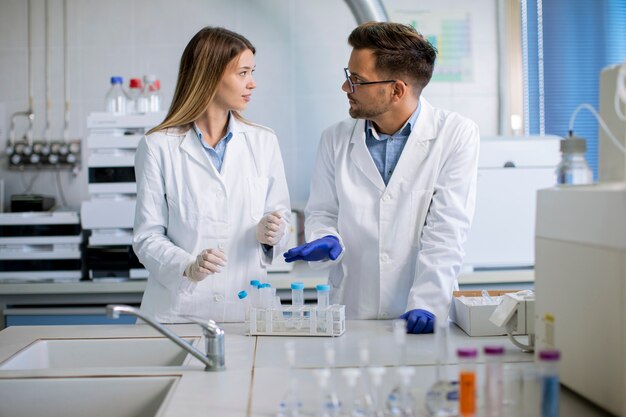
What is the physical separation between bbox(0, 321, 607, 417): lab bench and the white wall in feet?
6.05

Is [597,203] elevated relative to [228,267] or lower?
elevated

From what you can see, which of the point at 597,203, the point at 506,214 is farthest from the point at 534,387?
the point at 506,214

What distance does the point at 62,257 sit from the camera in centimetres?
317

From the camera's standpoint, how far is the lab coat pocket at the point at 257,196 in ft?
7.13

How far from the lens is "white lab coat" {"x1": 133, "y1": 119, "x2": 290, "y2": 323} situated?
2.08 m

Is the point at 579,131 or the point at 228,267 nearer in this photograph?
the point at 228,267

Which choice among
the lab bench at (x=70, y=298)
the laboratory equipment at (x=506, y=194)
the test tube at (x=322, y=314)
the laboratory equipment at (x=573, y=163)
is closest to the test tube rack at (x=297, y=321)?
the test tube at (x=322, y=314)

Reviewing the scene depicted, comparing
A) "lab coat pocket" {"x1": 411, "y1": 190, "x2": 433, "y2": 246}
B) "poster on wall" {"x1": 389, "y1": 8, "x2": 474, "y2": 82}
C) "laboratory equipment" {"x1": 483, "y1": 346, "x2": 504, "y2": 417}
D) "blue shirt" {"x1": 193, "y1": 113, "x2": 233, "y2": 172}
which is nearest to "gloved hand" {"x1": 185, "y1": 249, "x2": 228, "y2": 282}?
"blue shirt" {"x1": 193, "y1": 113, "x2": 233, "y2": 172}

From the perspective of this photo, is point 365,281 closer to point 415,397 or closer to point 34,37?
point 415,397

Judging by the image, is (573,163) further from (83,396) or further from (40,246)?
(40,246)

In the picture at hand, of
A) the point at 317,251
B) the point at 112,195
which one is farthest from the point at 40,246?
the point at 317,251

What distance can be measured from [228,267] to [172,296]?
18cm

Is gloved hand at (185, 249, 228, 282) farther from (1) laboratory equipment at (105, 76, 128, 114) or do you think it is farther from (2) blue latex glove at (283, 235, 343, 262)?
(1) laboratory equipment at (105, 76, 128, 114)

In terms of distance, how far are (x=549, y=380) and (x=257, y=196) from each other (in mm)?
1269
